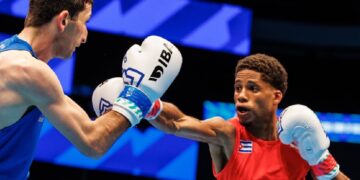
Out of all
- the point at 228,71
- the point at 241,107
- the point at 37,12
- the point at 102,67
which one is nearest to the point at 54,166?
the point at 102,67

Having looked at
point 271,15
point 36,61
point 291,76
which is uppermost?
point 36,61

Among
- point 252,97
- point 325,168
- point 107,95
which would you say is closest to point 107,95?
point 107,95

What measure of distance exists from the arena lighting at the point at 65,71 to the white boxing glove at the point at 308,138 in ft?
9.82

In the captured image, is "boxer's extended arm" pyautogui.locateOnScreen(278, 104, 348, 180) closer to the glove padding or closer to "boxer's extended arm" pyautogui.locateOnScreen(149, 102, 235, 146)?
"boxer's extended arm" pyautogui.locateOnScreen(149, 102, 235, 146)

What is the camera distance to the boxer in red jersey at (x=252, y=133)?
3361 mm

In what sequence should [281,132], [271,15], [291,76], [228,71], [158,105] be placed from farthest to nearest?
[271,15]
[291,76]
[228,71]
[281,132]
[158,105]

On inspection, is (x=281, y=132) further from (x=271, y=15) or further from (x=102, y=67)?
(x=271, y=15)

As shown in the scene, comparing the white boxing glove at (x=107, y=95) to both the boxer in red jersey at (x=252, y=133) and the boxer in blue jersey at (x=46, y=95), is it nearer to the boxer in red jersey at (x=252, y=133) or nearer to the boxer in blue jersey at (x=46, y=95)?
the boxer in blue jersey at (x=46, y=95)

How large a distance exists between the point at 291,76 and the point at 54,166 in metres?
3.55

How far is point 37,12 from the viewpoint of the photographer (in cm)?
233

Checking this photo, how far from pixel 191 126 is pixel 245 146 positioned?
0.39 m

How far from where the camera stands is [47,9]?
2.31 metres

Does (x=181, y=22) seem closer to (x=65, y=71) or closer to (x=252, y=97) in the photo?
(x=65, y=71)

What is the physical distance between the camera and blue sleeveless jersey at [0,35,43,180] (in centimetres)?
223
